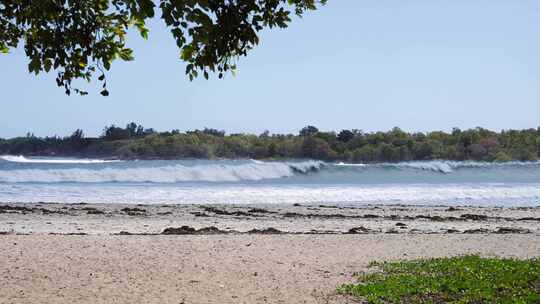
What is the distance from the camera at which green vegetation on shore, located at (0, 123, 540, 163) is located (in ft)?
212

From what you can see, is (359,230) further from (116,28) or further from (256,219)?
(116,28)

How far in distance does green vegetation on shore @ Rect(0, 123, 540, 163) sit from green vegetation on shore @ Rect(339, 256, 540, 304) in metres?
50.5

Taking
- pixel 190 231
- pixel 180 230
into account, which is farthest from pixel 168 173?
pixel 190 231

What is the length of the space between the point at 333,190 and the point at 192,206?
1199cm

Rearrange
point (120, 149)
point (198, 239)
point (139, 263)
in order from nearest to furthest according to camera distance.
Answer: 1. point (139, 263)
2. point (198, 239)
3. point (120, 149)

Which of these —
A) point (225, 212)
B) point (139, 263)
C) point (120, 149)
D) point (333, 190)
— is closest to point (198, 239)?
point (139, 263)

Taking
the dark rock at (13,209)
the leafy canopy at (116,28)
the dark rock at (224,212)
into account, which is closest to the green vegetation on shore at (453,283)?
the leafy canopy at (116,28)

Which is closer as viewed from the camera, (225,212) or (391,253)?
(391,253)

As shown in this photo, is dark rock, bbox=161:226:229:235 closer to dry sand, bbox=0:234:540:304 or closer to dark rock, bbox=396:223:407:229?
dry sand, bbox=0:234:540:304

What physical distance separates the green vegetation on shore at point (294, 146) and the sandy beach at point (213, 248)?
40351 mm

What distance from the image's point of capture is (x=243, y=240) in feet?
49.8

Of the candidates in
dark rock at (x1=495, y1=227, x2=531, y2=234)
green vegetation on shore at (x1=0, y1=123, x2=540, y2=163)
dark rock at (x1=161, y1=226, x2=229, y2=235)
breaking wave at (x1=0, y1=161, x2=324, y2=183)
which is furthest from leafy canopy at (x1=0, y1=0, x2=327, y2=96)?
green vegetation on shore at (x1=0, y1=123, x2=540, y2=163)

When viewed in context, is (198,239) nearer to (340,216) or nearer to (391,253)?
(391,253)

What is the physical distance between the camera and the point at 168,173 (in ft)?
142
